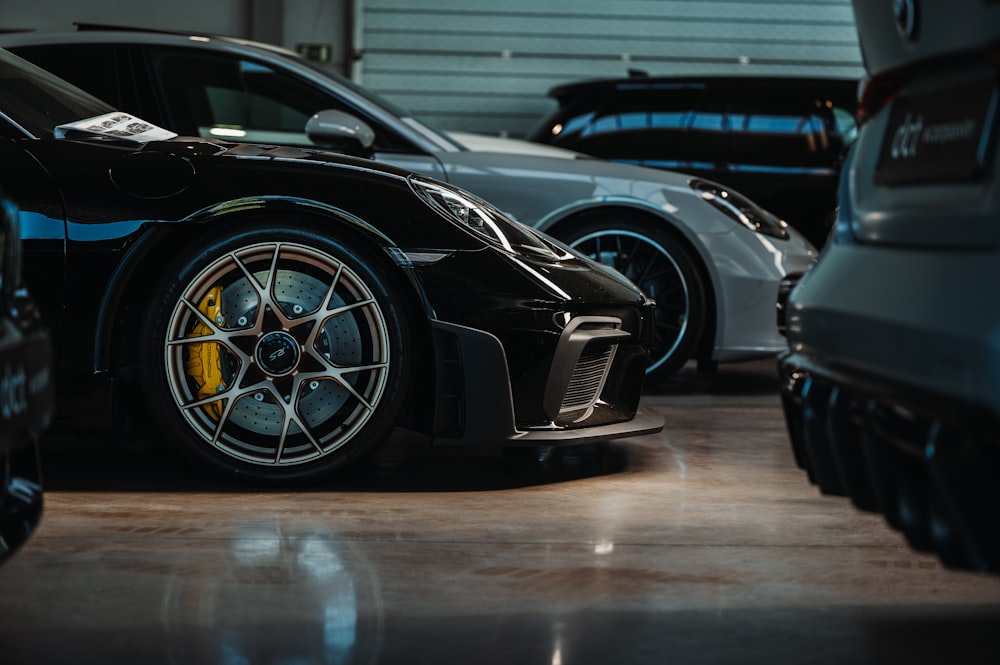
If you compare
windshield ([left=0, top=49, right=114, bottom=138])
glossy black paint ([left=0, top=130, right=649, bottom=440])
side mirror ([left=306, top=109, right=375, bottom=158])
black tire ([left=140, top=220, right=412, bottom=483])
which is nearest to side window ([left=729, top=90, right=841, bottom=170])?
side mirror ([left=306, top=109, right=375, bottom=158])

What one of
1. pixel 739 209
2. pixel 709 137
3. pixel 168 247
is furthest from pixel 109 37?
pixel 709 137

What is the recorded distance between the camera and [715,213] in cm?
614

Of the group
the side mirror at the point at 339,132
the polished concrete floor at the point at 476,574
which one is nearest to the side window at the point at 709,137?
the side mirror at the point at 339,132

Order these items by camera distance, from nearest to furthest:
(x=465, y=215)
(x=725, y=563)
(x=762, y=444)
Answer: (x=725, y=563) < (x=465, y=215) < (x=762, y=444)

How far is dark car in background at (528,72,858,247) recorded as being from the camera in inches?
324

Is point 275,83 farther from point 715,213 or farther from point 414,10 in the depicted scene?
point 414,10

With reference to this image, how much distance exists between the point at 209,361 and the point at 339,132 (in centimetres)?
194

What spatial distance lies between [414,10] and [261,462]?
984cm

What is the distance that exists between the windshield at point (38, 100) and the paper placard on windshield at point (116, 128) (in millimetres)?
37

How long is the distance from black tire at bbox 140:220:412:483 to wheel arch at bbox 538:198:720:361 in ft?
7.73

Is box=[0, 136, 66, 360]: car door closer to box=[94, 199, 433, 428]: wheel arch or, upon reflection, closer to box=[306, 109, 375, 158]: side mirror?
box=[94, 199, 433, 428]: wheel arch

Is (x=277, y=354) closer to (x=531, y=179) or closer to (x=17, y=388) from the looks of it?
(x=17, y=388)

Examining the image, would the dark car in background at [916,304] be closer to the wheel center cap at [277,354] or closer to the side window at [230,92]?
the wheel center cap at [277,354]

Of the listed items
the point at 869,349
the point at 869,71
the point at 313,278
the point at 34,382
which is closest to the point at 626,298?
the point at 313,278
